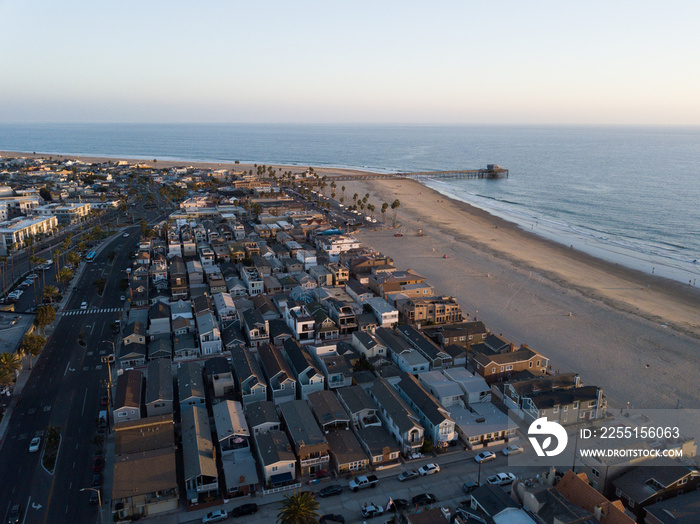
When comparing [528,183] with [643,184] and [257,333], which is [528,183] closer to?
[643,184]

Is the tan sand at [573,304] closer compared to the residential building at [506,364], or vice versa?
the residential building at [506,364]

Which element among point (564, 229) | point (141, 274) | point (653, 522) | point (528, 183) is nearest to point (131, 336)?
point (141, 274)

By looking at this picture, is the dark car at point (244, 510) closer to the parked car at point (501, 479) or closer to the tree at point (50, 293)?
the parked car at point (501, 479)

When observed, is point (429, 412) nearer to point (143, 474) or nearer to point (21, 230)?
point (143, 474)

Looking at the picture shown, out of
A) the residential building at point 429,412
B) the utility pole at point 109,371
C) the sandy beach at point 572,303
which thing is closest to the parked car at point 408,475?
the residential building at point 429,412

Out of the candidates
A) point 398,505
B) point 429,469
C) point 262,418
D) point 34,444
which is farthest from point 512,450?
point 34,444

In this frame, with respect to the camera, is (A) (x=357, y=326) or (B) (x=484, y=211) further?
(B) (x=484, y=211)
